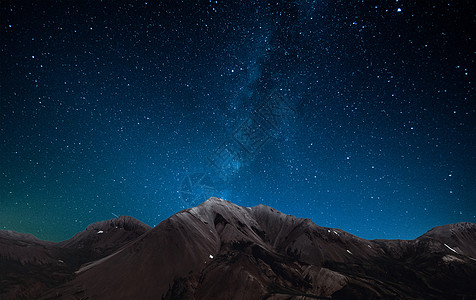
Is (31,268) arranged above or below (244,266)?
above

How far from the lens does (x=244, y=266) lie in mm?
108125

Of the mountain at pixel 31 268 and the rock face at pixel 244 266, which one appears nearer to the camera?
the mountain at pixel 31 268

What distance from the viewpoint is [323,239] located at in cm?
16525

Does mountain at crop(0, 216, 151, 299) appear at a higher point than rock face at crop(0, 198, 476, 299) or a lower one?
higher

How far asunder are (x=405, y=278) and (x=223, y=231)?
121 m

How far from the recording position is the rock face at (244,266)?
94000 mm

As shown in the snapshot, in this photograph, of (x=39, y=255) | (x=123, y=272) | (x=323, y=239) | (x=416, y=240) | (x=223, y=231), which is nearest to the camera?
(x=123, y=272)

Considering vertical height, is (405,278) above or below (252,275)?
below

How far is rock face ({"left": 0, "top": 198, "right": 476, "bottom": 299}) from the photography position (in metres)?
94.0

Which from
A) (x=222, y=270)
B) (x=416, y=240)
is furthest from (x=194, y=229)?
(x=416, y=240)

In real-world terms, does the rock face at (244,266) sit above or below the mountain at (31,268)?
below

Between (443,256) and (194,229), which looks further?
(443,256)

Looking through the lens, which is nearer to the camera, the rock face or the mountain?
the mountain

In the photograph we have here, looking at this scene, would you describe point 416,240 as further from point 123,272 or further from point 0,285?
point 0,285
